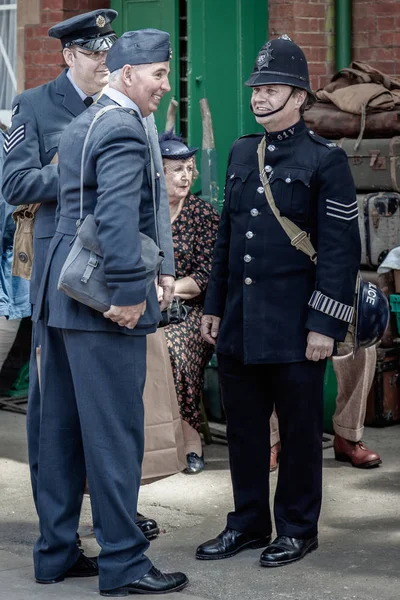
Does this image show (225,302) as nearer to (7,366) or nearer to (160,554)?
(160,554)

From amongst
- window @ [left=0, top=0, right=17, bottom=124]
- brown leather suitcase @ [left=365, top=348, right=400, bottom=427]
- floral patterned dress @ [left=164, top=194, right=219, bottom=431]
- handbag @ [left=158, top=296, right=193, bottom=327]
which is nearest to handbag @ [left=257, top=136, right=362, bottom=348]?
handbag @ [left=158, top=296, right=193, bottom=327]

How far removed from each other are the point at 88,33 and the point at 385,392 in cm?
303

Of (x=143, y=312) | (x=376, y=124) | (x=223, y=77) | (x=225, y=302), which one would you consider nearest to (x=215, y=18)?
(x=223, y=77)

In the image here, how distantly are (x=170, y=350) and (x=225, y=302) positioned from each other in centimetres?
145

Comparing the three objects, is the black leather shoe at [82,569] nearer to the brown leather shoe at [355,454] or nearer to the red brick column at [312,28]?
the brown leather shoe at [355,454]

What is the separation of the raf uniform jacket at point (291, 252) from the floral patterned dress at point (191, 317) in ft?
5.18

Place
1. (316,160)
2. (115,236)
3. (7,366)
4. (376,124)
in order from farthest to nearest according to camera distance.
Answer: (7,366) < (376,124) < (316,160) < (115,236)

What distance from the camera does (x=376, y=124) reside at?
732 cm

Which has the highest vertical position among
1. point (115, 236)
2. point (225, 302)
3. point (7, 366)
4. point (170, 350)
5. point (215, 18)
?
point (215, 18)

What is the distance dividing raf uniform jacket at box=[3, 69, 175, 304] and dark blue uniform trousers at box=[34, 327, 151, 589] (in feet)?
1.71

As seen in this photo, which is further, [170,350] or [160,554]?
[170,350]

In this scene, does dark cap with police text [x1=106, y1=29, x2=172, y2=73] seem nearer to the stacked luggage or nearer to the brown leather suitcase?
the stacked luggage

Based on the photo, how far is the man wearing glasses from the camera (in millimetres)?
5062

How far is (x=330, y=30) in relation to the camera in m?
8.12
